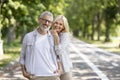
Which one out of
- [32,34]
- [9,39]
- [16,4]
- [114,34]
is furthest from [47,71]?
[114,34]

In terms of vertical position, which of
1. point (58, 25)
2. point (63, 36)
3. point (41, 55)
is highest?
point (58, 25)

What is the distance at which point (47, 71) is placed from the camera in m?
5.19

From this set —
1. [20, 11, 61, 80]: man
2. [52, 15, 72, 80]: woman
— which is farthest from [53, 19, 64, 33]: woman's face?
[20, 11, 61, 80]: man

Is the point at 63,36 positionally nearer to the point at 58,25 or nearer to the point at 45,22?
the point at 58,25

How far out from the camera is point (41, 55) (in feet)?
16.8

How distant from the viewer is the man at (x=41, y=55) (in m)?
5.14

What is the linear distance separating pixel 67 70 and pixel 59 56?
772 millimetres

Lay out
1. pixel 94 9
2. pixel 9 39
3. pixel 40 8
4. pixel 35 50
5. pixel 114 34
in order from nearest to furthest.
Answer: pixel 35 50 → pixel 40 8 → pixel 9 39 → pixel 94 9 → pixel 114 34

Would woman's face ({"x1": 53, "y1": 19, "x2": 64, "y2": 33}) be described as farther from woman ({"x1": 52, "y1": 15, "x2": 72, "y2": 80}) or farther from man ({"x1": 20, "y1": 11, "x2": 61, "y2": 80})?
man ({"x1": 20, "y1": 11, "x2": 61, "y2": 80})

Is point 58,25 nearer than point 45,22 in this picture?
No

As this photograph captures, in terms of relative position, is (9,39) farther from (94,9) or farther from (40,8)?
(94,9)

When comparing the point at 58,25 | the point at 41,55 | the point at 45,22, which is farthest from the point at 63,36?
the point at 41,55

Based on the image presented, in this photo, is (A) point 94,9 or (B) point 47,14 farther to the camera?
(A) point 94,9

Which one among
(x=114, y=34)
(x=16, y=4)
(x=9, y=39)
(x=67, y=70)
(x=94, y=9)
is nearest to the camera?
(x=67, y=70)
